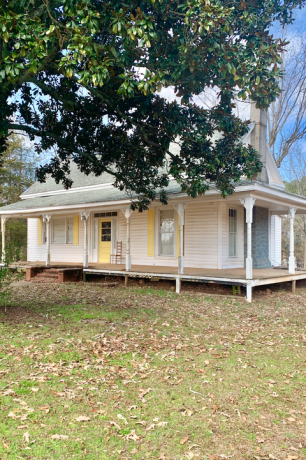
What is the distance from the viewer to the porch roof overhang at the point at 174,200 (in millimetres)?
11073

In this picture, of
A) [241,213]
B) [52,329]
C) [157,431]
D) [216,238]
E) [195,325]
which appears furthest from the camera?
[241,213]

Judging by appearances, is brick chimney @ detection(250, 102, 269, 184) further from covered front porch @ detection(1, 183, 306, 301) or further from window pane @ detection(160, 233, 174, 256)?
window pane @ detection(160, 233, 174, 256)

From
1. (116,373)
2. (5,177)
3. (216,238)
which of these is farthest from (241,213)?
(5,177)

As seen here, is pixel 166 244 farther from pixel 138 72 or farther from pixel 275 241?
pixel 138 72

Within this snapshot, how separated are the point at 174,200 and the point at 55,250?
9.37 metres

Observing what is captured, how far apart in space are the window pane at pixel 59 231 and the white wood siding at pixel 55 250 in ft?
1.10

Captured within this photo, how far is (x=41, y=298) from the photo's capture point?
413 inches

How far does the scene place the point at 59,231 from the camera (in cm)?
1961

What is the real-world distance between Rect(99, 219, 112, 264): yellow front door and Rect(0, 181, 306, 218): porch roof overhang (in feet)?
4.90

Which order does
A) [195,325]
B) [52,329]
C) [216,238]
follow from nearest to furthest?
[52,329] → [195,325] → [216,238]

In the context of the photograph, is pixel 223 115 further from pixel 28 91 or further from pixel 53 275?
pixel 53 275

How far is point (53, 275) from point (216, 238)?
22.8 ft

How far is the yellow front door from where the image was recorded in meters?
17.4

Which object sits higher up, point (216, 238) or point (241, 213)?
point (241, 213)
